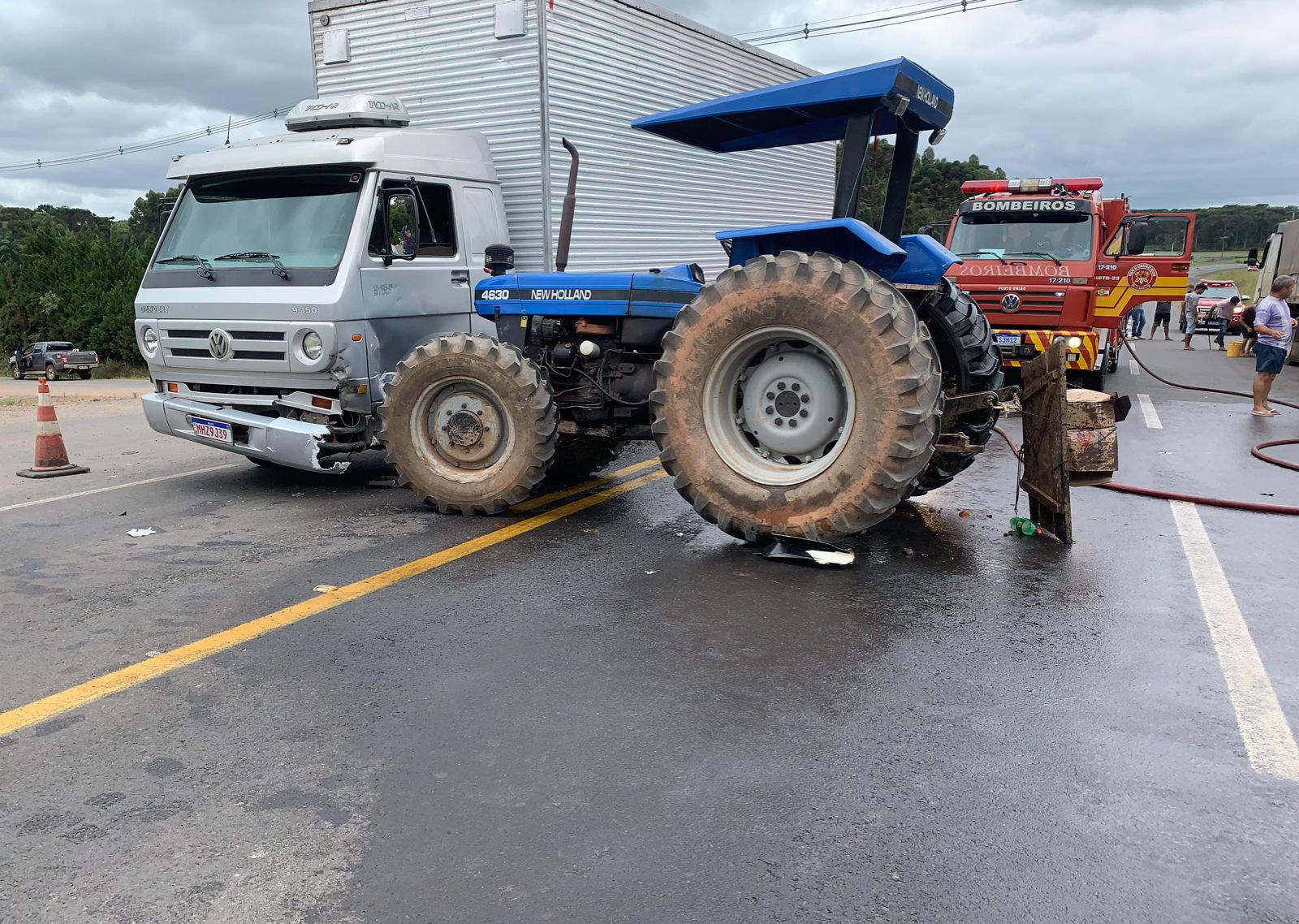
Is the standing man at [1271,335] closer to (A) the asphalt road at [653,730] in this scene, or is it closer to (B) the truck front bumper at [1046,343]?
(B) the truck front bumper at [1046,343]

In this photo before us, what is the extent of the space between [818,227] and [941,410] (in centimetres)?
134

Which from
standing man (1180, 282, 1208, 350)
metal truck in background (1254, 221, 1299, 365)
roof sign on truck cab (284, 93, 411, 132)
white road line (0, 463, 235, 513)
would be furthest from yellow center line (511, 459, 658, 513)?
standing man (1180, 282, 1208, 350)

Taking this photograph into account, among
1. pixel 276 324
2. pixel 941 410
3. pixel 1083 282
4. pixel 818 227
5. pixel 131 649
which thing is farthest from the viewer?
pixel 1083 282

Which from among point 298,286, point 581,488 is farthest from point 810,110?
point 298,286

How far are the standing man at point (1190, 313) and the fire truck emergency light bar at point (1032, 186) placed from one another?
13.4m

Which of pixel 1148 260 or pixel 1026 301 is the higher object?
pixel 1148 260

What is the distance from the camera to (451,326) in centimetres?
827

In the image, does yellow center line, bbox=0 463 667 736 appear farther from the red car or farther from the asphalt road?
the red car

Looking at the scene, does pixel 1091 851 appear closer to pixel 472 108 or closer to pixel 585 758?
pixel 585 758

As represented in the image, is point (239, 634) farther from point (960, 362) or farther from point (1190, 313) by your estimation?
point (1190, 313)

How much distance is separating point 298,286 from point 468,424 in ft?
5.91

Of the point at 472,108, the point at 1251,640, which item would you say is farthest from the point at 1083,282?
the point at 1251,640

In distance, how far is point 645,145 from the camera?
415 inches

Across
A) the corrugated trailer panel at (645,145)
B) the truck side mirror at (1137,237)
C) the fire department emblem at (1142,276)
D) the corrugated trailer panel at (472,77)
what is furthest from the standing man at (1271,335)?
the corrugated trailer panel at (472,77)
